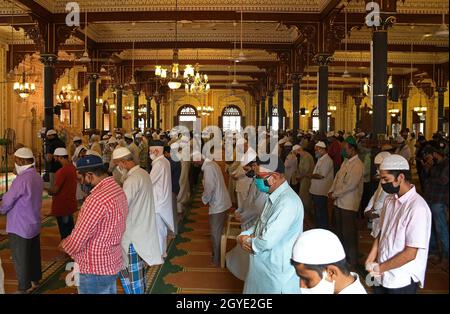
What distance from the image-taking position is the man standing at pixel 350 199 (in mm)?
6148

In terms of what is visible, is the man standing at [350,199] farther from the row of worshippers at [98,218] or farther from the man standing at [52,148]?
the man standing at [52,148]

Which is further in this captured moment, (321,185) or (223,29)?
(223,29)

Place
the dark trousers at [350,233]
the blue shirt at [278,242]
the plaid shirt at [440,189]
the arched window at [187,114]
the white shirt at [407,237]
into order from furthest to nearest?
the arched window at [187,114] < the dark trousers at [350,233] < the blue shirt at [278,242] < the white shirt at [407,237] < the plaid shirt at [440,189]

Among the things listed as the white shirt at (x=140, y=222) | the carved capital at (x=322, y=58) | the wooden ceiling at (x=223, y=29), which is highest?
the wooden ceiling at (x=223, y=29)

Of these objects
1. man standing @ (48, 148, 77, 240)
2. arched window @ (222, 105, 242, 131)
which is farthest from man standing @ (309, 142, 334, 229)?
arched window @ (222, 105, 242, 131)

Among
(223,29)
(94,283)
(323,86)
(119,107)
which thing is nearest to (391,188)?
(94,283)

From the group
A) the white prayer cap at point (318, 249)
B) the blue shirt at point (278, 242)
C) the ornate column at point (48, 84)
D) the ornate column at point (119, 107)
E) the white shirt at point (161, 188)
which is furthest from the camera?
the ornate column at point (119, 107)

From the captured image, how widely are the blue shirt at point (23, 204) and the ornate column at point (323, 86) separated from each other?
795 centimetres

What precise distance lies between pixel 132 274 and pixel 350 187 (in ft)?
9.27

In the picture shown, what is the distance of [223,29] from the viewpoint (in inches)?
597

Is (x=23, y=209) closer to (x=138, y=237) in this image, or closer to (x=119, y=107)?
(x=138, y=237)

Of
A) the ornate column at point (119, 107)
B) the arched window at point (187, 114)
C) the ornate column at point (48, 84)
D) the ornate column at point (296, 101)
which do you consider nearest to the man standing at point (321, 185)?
the ornate column at point (48, 84)

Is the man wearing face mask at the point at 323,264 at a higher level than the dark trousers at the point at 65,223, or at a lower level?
higher

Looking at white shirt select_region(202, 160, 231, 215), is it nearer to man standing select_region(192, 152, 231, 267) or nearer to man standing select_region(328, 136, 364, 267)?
man standing select_region(192, 152, 231, 267)
